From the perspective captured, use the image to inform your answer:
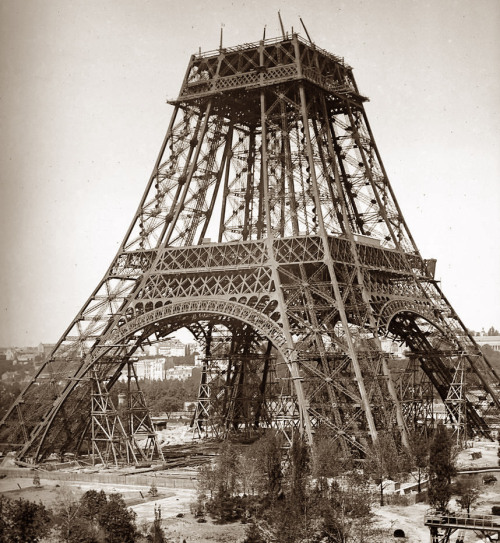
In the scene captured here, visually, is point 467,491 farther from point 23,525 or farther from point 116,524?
point 23,525

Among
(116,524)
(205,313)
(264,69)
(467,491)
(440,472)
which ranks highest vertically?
(264,69)

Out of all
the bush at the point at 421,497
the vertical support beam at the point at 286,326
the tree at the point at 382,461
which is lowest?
the bush at the point at 421,497

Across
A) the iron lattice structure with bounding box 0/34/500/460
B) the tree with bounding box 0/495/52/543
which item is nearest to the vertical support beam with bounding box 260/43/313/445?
the iron lattice structure with bounding box 0/34/500/460

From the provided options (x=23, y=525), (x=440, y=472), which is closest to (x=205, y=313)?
(x=440, y=472)

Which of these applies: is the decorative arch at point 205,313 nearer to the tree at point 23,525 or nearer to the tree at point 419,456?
the tree at point 419,456

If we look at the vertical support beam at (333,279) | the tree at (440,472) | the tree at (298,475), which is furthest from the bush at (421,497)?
the tree at (298,475)

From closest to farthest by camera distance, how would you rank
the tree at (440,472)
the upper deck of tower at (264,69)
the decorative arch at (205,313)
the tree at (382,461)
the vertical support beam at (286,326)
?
1. the tree at (440,472)
2. the tree at (382,461)
3. the vertical support beam at (286,326)
4. the decorative arch at (205,313)
5. the upper deck of tower at (264,69)

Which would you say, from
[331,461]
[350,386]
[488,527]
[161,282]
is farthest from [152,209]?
[488,527]

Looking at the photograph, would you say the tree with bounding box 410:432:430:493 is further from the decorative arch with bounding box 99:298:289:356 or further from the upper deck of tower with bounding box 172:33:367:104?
the upper deck of tower with bounding box 172:33:367:104
